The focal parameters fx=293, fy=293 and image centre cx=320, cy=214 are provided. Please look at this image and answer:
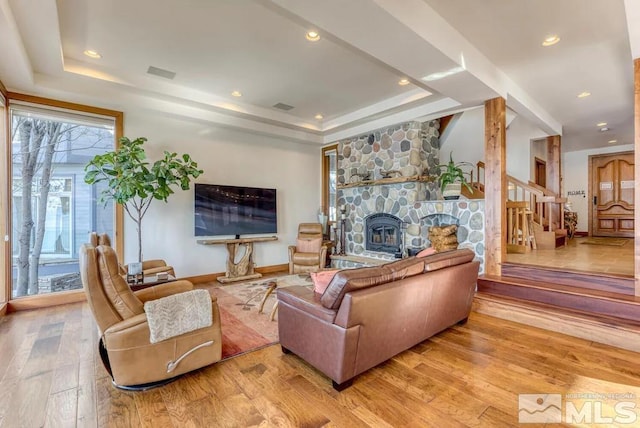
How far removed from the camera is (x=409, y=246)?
5.40 metres

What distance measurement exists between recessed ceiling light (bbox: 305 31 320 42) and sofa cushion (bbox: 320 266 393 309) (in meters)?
2.50

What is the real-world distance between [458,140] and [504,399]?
208 inches

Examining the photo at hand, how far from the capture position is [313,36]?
3.13m

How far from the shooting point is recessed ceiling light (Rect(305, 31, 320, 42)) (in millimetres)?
3065

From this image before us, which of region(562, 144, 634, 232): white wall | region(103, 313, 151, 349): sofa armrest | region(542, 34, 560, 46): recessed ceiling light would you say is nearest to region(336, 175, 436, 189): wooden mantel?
region(542, 34, 560, 46): recessed ceiling light

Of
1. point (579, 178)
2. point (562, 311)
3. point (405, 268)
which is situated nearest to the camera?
point (405, 268)

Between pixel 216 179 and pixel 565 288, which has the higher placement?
→ pixel 216 179

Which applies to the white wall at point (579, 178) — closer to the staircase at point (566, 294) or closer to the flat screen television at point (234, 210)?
the staircase at point (566, 294)

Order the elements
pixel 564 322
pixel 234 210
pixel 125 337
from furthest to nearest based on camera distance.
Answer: pixel 234 210 < pixel 564 322 < pixel 125 337

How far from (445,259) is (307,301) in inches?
55.5

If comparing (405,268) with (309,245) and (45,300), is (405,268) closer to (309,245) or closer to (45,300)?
(309,245)

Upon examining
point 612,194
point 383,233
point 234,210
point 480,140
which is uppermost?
point 480,140

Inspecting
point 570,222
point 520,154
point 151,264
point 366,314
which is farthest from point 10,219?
point 570,222

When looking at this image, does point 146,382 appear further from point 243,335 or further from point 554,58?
point 554,58
